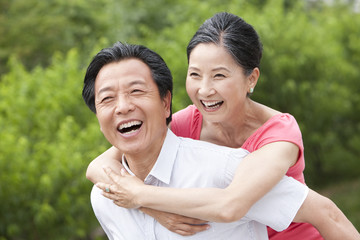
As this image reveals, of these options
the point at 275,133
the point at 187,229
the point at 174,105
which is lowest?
the point at 187,229

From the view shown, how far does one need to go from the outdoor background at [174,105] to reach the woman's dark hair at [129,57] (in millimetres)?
2804

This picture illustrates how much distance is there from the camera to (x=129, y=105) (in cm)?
215

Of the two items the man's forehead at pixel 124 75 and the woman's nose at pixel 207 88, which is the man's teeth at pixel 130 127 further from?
the woman's nose at pixel 207 88

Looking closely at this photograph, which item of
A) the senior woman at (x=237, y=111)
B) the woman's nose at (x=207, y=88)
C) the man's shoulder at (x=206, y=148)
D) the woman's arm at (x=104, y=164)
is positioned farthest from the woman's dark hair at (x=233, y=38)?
the woman's arm at (x=104, y=164)

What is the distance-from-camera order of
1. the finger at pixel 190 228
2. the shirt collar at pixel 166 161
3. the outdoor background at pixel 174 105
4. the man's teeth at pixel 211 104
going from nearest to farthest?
1. the finger at pixel 190 228
2. the shirt collar at pixel 166 161
3. the man's teeth at pixel 211 104
4. the outdoor background at pixel 174 105

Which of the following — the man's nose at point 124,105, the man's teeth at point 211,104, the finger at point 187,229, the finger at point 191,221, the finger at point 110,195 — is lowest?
the finger at point 187,229

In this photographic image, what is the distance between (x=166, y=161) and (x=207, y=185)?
0.21 m

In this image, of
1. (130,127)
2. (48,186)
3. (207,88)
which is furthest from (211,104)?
(48,186)

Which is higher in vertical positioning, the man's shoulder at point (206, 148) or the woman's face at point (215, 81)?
the woman's face at point (215, 81)

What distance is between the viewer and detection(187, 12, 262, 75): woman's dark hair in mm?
2387

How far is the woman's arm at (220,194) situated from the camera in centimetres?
Result: 203

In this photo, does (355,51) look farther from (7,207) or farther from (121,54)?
(121,54)

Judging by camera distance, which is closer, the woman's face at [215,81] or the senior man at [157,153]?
the senior man at [157,153]

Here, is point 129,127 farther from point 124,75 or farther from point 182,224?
point 182,224
